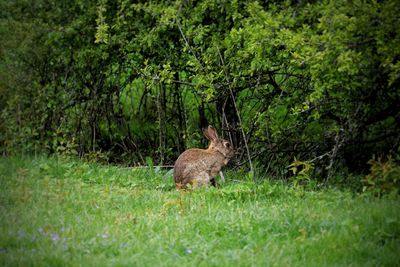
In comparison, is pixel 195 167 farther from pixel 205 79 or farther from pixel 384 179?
pixel 384 179

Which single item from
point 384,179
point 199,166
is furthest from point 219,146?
point 384,179

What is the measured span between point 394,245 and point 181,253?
83.6 inches

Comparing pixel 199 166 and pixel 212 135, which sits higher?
pixel 212 135

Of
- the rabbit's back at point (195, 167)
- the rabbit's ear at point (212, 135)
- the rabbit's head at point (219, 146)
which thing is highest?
the rabbit's ear at point (212, 135)

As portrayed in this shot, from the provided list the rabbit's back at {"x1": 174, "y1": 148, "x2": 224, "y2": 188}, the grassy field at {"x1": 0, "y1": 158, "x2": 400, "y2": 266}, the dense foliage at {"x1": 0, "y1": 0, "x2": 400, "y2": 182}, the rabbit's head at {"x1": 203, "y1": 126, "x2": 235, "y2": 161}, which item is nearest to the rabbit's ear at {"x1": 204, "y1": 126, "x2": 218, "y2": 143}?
the rabbit's head at {"x1": 203, "y1": 126, "x2": 235, "y2": 161}

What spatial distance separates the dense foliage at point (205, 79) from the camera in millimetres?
10133

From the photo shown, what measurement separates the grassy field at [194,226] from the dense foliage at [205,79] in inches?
70.2

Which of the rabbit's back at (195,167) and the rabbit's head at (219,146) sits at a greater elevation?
the rabbit's head at (219,146)

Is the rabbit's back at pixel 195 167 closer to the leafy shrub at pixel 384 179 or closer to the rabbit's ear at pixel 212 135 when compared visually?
the rabbit's ear at pixel 212 135

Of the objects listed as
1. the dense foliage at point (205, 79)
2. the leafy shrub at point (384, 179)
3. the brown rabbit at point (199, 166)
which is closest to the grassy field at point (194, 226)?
the leafy shrub at point (384, 179)

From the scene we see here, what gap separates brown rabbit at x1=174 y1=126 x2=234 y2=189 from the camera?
36.0 ft

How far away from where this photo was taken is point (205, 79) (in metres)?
12.0

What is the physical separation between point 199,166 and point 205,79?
5.45 feet

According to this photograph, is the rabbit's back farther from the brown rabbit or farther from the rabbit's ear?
the rabbit's ear
